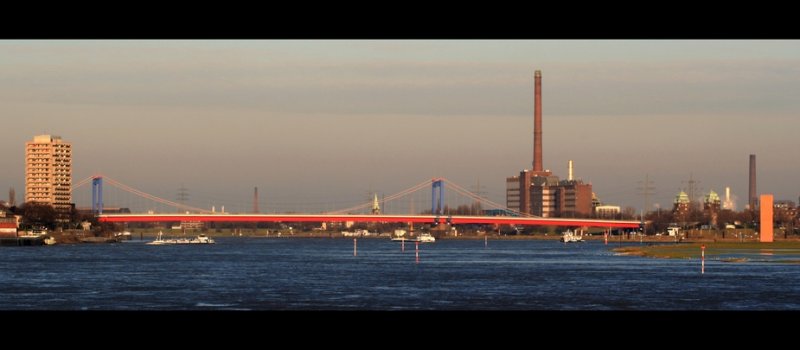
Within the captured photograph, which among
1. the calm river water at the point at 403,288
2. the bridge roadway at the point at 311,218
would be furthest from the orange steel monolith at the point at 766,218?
the calm river water at the point at 403,288

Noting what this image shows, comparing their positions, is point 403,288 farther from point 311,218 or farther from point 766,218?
point 311,218

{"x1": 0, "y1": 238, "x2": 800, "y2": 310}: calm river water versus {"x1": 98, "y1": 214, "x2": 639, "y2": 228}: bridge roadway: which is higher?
{"x1": 98, "y1": 214, "x2": 639, "y2": 228}: bridge roadway

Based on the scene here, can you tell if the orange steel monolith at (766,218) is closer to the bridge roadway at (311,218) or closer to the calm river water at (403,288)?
the bridge roadway at (311,218)

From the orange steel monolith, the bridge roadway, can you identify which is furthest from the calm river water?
the bridge roadway

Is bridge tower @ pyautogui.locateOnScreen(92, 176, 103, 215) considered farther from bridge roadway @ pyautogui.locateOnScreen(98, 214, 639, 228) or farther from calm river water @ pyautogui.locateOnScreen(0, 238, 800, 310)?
calm river water @ pyautogui.locateOnScreen(0, 238, 800, 310)

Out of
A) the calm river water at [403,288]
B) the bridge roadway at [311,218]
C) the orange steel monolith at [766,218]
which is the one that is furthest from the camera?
the bridge roadway at [311,218]

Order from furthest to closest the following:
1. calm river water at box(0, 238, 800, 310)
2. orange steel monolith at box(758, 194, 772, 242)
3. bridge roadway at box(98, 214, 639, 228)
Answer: bridge roadway at box(98, 214, 639, 228) → orange steel monolith at box(758, 194, 772, 242) → calm river water at box(0, 238, 800, 310)

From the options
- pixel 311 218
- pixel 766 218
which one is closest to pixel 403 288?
pixel 766 218
